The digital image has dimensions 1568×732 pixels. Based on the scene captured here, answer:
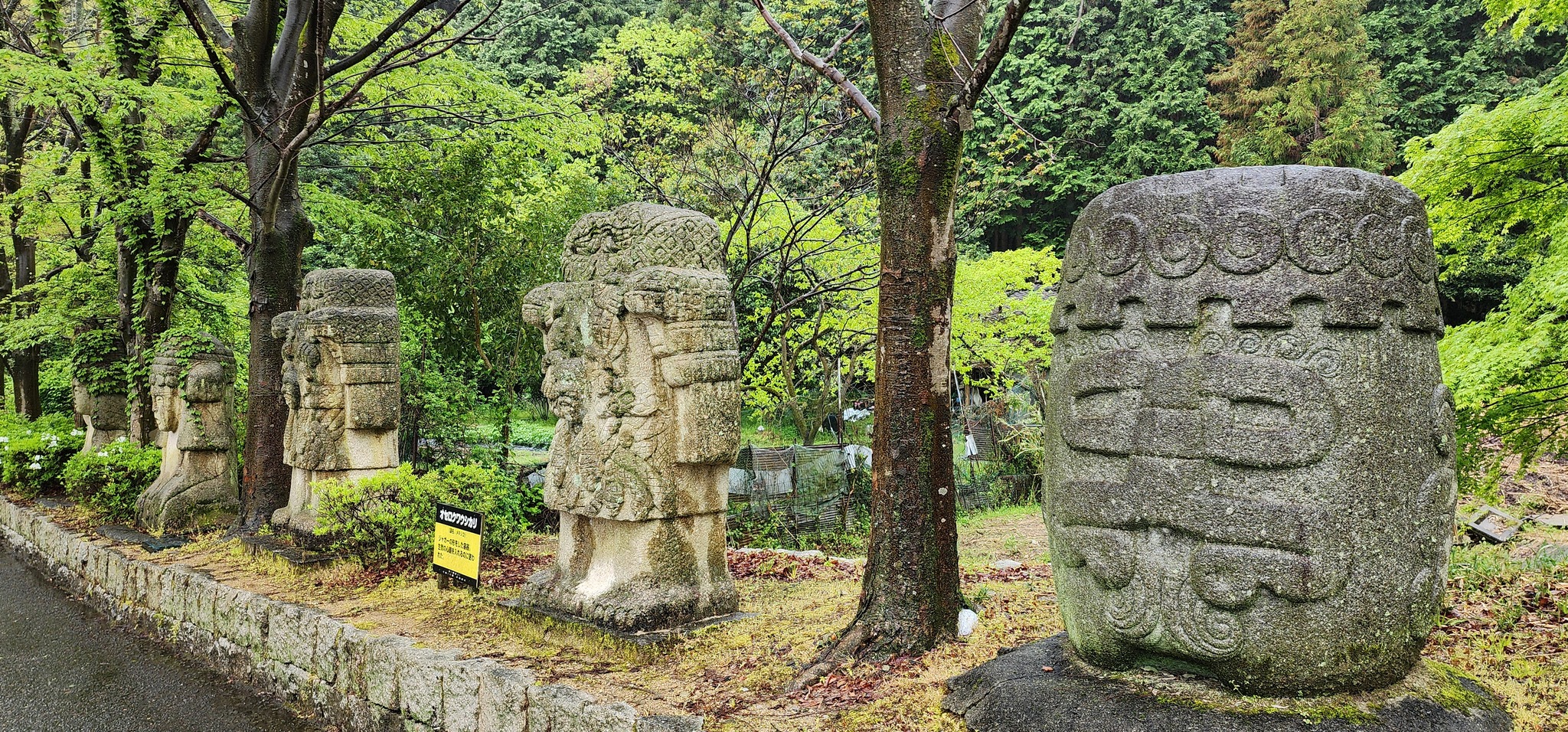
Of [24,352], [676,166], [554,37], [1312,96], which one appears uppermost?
[554,37]

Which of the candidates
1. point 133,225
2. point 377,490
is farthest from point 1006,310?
point 133,225

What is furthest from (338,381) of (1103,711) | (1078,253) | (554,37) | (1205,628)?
(554,37)

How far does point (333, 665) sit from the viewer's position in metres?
6.18

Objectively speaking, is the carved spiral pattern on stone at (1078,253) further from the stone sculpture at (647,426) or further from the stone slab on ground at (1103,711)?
the stone sculpture at (647,426)

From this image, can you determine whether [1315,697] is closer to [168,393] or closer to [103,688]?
[103,688]

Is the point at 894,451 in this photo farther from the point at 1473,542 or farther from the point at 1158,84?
the point at 1158,84

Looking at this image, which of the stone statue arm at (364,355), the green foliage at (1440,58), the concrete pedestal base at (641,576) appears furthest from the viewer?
the green foliage at (1440,58)

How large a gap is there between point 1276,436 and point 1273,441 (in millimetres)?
22

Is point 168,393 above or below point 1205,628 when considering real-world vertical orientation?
above

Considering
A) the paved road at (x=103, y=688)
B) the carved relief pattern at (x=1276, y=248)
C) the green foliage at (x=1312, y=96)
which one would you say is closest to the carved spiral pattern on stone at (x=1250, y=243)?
the carved relief pattern at (x=1276, y=248)

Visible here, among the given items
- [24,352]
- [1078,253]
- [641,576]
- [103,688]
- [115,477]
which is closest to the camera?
[1078,253]

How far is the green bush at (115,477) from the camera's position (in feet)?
36.3

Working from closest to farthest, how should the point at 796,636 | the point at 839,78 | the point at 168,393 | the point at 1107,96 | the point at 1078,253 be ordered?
the point at 1078,253 < the point at 796,636 < the point at 839,78 < the point at 168,393 < the point at 1107,96

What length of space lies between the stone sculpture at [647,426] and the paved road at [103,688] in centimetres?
251
